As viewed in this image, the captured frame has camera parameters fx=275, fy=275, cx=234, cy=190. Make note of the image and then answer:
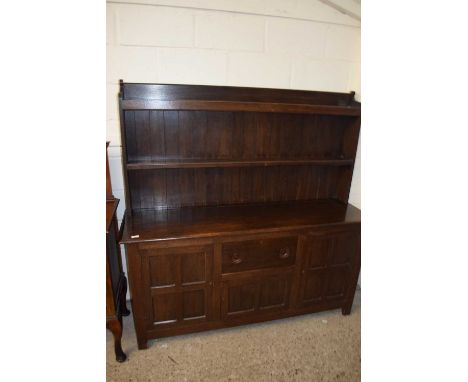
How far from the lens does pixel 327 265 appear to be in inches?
69.0

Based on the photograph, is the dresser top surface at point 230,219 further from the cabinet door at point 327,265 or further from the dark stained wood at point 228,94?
the dark stained wood at point 228,94

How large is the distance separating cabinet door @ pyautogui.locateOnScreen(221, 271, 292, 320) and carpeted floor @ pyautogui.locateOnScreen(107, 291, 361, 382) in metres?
0.17

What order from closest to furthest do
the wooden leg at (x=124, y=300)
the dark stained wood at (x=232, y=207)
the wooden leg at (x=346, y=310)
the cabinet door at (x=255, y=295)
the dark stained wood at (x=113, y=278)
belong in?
the dark stained wood at (x=113, y=278) < the dark stained wood at (x=232, y=207) < the cabinet door at (x=255, y=295) < the wooden leg at (x=124, y=300) < the wooden leg at (x=346, y=310)

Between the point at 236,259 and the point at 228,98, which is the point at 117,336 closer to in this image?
the point at 236,259

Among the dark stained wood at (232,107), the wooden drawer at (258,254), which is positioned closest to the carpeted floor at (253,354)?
the wooden drawer at (258,254)

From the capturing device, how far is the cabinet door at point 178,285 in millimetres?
1459

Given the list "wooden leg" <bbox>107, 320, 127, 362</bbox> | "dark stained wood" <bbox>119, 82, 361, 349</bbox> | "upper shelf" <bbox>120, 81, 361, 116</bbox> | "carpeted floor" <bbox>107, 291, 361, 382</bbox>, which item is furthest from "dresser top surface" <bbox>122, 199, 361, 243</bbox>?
"carpeted floor" <bbox>107, 291, 361, 382</bbox>

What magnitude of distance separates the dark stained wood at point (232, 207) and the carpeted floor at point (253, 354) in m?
0.11

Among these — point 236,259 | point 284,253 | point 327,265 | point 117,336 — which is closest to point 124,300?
point 117,336

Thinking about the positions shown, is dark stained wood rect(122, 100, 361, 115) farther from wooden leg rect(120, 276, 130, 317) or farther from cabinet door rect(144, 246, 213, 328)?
wooden leg rect(120, 276, 130, 317)

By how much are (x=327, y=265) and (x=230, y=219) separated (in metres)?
0.70
